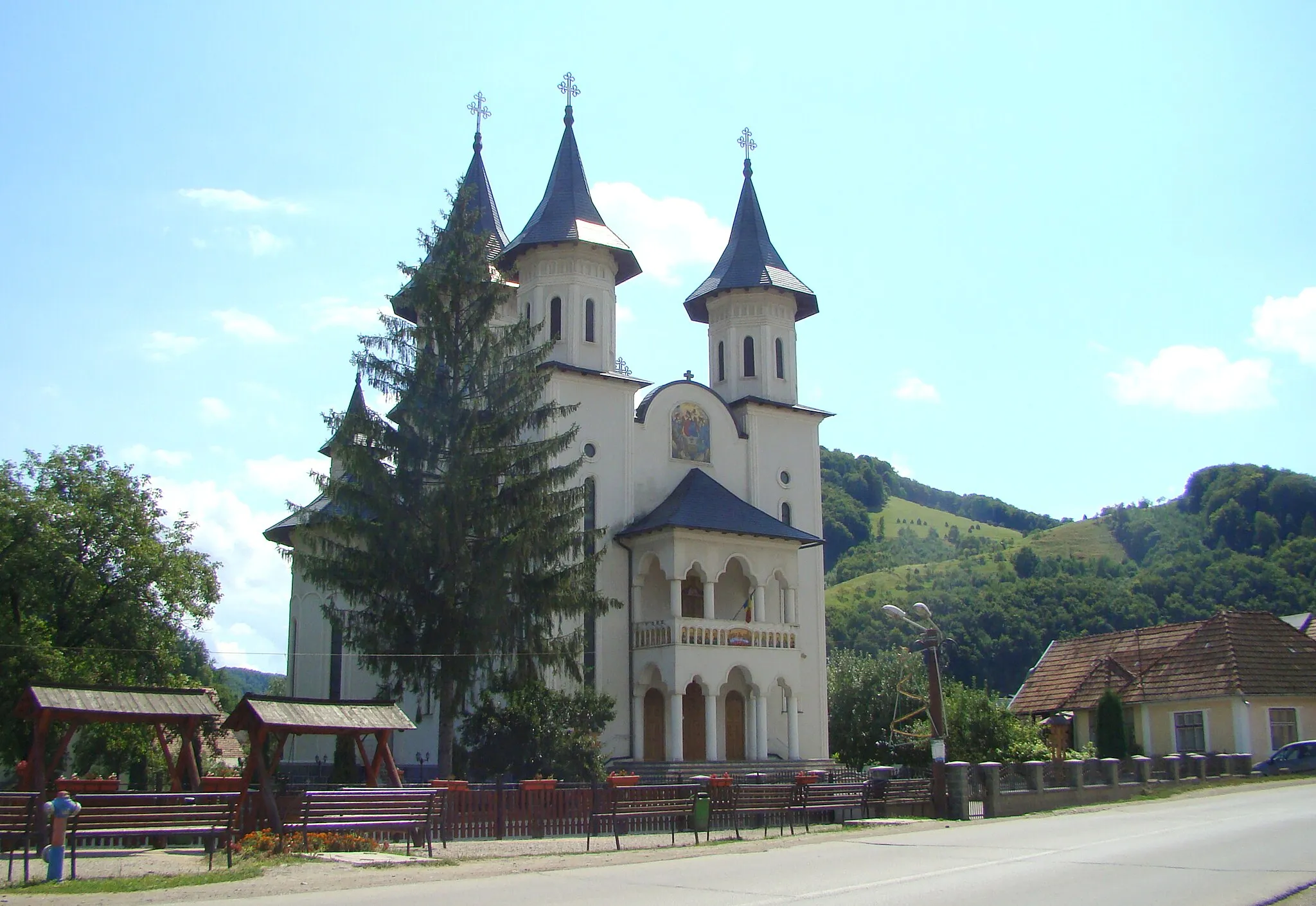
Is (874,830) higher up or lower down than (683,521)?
lower down

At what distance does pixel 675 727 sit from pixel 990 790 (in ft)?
34.0

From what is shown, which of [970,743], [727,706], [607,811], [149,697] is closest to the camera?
[149,697]

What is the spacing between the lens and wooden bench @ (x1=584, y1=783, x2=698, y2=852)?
758 inches

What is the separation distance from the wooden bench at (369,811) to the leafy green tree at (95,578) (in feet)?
43.1

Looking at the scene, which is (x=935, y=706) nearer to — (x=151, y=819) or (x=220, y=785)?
(x=220, y=785)

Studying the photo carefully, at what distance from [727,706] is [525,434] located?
33.4 feet

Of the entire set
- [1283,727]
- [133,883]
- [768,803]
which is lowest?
[133,883]

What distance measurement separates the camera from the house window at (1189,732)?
37.2 m

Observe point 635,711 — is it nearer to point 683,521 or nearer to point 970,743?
point 683,521

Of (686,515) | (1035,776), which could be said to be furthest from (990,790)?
(686,515)

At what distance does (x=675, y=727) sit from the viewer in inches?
1289

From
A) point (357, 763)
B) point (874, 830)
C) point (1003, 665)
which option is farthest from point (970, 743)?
point (1003, 665)

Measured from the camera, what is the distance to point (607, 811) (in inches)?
797

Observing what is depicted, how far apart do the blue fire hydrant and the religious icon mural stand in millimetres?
24613
